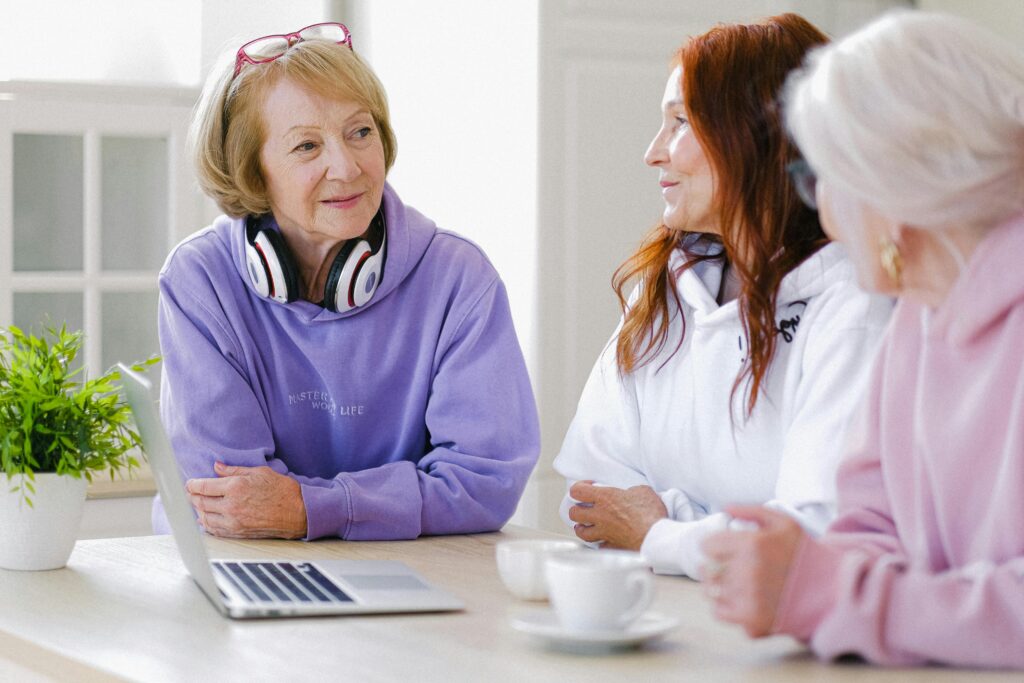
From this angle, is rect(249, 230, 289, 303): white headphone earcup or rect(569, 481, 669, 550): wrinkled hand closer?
rect(569, 481, 669, 550): wrinkled hand

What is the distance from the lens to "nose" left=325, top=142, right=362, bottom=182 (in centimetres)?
221

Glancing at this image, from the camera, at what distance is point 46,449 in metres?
1.73

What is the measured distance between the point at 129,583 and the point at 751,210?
3.10 feet

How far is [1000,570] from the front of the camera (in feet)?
3.92

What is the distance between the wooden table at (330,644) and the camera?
1.24m

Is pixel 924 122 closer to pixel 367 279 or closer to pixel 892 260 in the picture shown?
pixel 892 260

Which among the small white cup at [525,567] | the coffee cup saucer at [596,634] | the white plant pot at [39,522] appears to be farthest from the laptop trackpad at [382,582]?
the white plant pot at [39,522]

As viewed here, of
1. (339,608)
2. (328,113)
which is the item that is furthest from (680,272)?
(339,608)

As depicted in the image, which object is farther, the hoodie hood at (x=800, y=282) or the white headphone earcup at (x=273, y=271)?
the white headphone earcup at (x=273, y=271)

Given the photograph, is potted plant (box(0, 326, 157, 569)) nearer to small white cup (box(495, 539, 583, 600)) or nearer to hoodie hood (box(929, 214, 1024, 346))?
small white cup (box(495, 539, 583, 600))

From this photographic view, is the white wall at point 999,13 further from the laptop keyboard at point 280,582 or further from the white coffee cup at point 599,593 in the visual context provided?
the white coffee cup at point 599,593

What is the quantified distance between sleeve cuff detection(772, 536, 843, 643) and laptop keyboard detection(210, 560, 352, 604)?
1.64 ft

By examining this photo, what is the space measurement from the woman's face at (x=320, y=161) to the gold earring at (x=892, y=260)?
3.72 ft

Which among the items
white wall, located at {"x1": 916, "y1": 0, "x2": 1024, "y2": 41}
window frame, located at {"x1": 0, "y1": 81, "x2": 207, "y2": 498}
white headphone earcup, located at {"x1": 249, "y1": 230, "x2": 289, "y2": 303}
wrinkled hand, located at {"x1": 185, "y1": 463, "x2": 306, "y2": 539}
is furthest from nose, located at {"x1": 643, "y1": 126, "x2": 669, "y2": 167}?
white wall, located at {"x1": 916, "y1": 0, "x2": 1024, "y2": 41}
